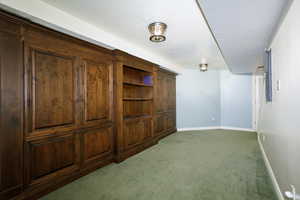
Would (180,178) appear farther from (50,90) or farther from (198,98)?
(198,98)

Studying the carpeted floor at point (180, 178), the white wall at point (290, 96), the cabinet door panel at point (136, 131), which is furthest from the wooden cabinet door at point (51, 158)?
the white wall at point (290, 96)

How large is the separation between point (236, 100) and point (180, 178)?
195 inches

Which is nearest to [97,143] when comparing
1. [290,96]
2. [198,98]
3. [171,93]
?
[290,96]

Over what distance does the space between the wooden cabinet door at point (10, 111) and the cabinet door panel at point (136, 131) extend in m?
1.86

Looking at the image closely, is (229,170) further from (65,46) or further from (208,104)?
(208,104)

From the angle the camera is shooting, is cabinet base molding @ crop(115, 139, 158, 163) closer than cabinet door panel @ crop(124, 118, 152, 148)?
Yes

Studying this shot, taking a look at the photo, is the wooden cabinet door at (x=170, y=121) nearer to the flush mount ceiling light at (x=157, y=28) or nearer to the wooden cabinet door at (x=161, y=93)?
the wooden cabinet door at (x=161, y=93)

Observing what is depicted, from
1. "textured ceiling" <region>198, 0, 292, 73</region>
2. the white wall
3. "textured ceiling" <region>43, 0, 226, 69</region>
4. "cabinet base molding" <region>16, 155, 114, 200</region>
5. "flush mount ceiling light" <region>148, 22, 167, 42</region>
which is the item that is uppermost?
"textured ceiling" <region>43, 0, 226, 69</region>

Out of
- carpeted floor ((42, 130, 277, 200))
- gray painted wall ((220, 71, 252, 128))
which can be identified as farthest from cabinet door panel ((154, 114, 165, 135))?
gray painted wall ((220, 71, 252, 128))

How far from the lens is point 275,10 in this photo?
5.18ft

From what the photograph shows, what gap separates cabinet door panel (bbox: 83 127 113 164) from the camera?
103 inches

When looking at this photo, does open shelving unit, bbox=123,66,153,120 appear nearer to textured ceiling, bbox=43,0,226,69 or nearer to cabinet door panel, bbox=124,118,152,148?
cabinet door panel, bbox=124,118,152,148

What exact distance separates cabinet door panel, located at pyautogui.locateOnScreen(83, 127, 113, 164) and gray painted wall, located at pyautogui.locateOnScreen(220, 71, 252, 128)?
521 centimetres

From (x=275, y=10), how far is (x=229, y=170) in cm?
246
